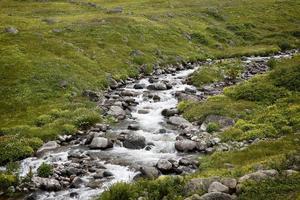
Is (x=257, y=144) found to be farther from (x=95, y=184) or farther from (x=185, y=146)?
(x=95, y=184)

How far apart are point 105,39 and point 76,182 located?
4164 cm

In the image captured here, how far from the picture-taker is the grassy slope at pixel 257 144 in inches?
946

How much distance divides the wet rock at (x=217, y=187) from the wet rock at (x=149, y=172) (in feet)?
18.7

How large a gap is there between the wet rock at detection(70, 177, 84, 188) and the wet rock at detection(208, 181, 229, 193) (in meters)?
9.18

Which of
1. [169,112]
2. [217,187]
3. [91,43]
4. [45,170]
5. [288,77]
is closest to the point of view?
[217,187]

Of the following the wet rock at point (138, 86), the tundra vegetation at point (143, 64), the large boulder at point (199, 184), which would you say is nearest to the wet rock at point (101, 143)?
the tundra vegetation at point (143, 64)

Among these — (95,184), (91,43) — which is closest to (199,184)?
(95,184)

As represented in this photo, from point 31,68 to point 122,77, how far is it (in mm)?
11752

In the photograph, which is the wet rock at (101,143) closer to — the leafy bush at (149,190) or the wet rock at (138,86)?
the leafy bush at (149,190)

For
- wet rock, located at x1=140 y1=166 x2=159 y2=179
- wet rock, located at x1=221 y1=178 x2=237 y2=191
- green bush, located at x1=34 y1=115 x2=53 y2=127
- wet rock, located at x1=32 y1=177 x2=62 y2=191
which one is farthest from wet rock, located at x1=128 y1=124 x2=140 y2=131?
wet rock, located at x1=221 y1=178 x2=237 y2=191

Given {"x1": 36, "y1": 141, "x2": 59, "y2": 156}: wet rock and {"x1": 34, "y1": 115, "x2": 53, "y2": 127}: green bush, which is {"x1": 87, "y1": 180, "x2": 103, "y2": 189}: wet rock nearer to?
{"x1": 36, "y1": 141, "x2": 59, "y2": 156}: wet rock

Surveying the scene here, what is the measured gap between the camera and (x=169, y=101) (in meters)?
49.6

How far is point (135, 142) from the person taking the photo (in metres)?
36.2

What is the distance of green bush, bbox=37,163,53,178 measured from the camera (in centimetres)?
3041
